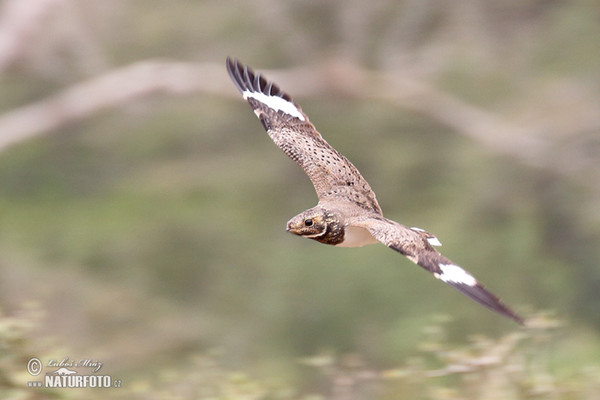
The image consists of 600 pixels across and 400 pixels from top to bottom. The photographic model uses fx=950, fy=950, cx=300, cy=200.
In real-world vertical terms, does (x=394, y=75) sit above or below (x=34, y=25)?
below

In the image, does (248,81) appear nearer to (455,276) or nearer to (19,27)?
(455,276)

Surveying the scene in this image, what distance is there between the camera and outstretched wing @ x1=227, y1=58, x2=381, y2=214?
407 centimetres

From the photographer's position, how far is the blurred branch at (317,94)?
29.5 feet

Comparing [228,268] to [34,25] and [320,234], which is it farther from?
[320,234]

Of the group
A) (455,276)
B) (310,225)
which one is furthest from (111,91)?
(455,276)

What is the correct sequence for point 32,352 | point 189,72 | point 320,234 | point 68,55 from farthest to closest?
point 68,55 → point 189,72 → point 320,234 → point 32,352

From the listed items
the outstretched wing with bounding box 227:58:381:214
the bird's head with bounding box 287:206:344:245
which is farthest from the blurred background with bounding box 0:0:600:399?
the bird's head with bounding box 287:206:344:245

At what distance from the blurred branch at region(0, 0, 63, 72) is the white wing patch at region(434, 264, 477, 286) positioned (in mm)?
7317

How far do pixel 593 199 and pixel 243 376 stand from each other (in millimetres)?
5435

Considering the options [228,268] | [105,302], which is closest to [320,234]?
[105,302]

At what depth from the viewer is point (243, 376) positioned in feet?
10.7

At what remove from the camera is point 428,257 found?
317 centimetres

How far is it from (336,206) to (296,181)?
22.4ft

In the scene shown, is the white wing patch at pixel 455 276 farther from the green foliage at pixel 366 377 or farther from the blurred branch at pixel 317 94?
the blurred branch at pixel 317 94
